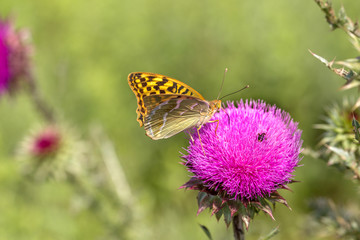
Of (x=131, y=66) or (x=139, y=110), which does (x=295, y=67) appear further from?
(x=139, y=110)

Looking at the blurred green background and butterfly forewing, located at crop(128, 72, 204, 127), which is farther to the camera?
the blurred green background

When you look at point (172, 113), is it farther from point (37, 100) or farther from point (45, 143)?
point (37, 100)

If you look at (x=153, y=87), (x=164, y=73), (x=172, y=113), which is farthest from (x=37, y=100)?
(x=172, y=113)

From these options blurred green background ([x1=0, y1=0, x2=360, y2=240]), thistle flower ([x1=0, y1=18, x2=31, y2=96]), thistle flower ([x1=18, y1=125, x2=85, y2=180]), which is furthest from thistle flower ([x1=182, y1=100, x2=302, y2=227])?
thistle flower ([x1=0, y1=18, x2=31, y2=96])

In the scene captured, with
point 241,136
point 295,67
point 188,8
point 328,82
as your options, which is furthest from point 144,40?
point 241,136

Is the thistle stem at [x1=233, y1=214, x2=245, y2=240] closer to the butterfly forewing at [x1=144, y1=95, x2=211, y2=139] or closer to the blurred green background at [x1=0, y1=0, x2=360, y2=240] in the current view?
the butterfly forewing at [x1=144, y1=95, x2=211, y2=139]
